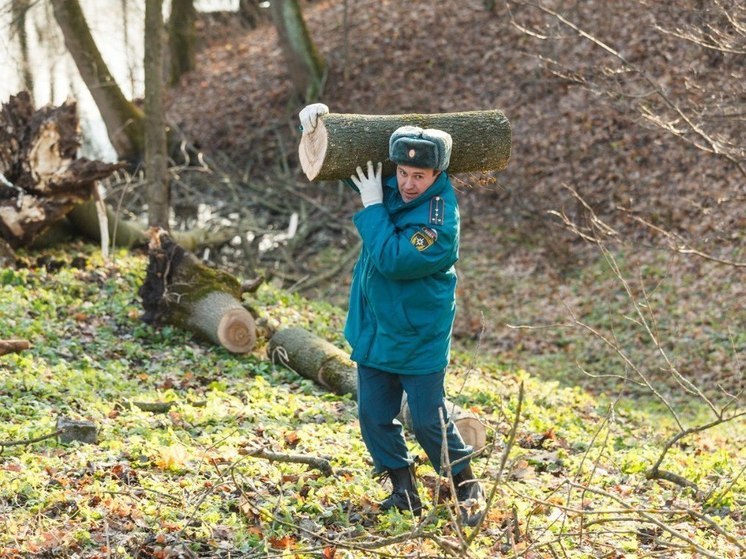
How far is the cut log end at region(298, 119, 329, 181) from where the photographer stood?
526 cm

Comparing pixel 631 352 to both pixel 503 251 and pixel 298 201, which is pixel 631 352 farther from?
pixel 298 201

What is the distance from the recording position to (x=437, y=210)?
4.86 meters

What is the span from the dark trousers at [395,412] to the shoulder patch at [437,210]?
0.86 metres

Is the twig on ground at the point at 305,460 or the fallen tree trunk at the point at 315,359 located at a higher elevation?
the twig on ground at the point at 305,460

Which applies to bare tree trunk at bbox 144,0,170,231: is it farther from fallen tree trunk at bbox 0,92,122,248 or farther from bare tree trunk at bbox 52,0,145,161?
bare tree trunk at bbox 52,0,145,161

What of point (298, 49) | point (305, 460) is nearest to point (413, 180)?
point (305, 460)

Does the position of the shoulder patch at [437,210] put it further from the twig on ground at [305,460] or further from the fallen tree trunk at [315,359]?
the fallen tree trunk at [315,359]

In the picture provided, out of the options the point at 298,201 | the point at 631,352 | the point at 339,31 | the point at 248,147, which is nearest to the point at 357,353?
the point at 631,352

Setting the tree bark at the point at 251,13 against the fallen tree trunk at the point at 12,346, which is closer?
the fallen tree trunk at the point at 12,346

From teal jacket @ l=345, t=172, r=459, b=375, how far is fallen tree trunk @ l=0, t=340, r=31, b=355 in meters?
3.80

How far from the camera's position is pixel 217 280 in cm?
945

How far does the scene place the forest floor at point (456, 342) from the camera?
4.96 meters

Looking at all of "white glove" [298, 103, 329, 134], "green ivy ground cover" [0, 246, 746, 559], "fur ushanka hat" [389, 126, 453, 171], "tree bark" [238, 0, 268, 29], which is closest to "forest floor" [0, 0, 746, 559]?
"green ivy ground cover" [0, 246, 746, 559]

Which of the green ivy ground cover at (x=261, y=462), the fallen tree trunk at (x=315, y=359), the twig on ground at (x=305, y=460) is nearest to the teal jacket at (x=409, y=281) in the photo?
the green ivy ground cover at (x=261, y=462)
